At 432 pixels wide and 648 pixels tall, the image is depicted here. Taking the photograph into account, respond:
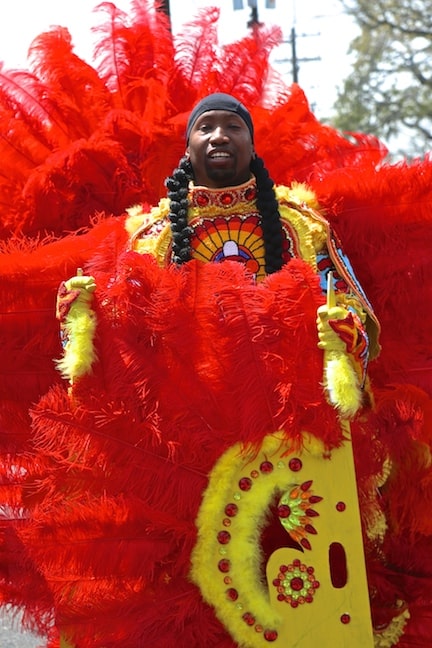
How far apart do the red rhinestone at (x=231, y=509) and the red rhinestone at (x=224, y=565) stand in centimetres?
12

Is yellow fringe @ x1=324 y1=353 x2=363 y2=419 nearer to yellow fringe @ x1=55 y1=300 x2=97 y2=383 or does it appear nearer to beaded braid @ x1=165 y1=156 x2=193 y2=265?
yellow fringe @ x1=55 y1=300 x2=97 y2=383

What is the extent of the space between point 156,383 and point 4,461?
2.06 ft

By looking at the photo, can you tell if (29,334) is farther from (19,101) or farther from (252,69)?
(252,69)

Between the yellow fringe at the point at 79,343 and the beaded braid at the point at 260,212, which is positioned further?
the beaded braid at the point at 260,212

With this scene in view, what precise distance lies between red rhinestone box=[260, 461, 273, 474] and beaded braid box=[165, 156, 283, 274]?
2.52ft

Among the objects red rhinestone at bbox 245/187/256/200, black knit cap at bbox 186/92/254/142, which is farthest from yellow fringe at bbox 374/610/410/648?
black knit cap at bbox 186/92/254/142

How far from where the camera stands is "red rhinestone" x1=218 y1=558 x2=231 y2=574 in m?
2.28

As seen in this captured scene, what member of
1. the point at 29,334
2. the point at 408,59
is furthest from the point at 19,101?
the point at 408,59

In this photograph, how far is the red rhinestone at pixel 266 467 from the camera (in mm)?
2289

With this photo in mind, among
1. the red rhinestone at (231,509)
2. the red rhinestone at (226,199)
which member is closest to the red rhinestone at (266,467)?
the red rhinestone at (231,509)

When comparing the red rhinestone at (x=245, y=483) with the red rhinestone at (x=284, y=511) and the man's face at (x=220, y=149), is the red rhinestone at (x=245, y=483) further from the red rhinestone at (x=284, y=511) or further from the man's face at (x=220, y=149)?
the man's face at (x=220, y=149)

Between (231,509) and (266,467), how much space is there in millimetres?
140

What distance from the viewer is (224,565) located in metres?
2.29

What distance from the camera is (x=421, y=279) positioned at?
306 cm
